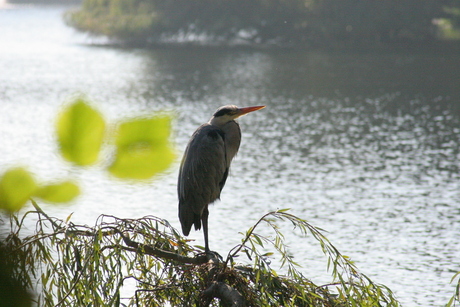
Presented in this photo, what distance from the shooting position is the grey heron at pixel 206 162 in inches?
149

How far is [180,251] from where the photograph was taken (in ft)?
9.24

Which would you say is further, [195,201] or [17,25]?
[17,25]

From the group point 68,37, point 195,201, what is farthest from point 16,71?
point 195,201

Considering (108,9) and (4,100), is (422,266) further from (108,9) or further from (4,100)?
(108,9)

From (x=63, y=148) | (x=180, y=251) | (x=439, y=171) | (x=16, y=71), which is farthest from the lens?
(x=16, y=71)

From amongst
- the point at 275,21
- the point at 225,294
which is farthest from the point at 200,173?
the point at 275,21

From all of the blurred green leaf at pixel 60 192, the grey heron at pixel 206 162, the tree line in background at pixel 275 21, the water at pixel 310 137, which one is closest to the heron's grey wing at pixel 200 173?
the grey heron at pixel 206 162

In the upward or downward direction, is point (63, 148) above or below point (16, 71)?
above

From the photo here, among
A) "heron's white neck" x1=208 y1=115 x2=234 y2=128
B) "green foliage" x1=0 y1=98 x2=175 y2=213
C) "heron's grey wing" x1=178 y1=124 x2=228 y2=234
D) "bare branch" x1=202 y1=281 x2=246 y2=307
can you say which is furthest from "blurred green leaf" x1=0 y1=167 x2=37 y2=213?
"heron's white neck" x1=208 y1=115 x2=234 y2=128

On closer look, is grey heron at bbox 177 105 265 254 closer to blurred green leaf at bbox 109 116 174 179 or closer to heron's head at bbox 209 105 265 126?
heron's head at bbox 209 105 265 126

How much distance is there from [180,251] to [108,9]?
36.1 metres

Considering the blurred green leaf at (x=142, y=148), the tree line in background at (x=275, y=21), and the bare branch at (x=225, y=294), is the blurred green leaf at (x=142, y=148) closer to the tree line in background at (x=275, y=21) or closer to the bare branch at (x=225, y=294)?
the bare branch at (x=225, y=294)

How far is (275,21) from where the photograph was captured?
33.5 m

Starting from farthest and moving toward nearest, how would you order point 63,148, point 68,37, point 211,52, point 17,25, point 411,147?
1. point 17,25
2. point 68,37
3. point 211,52
4. point 411,147
5. point 63,148
